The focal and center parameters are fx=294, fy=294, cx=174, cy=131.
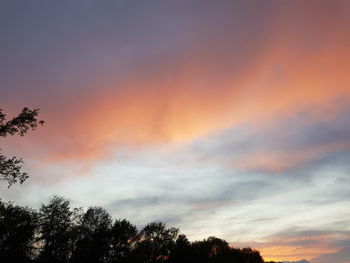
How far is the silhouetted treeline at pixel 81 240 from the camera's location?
82.4 m

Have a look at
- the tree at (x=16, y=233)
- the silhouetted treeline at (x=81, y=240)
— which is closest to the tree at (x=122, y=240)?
the silhouetted treeline at (x=81, y=240)

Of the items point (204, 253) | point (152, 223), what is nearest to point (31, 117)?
point (152, 223)

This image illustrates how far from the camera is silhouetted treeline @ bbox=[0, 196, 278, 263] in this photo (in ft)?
270

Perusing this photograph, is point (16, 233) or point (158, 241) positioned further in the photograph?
point (158, 241)

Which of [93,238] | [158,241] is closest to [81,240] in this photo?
[93,238]

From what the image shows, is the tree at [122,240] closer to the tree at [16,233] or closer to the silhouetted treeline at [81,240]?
the silhouetted treeline at [81,240]

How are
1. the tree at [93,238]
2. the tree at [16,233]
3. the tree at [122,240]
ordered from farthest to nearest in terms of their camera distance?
the tree at [122,240]
the tree at [93,238]
the tree at [16,233]

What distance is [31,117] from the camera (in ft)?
92.8

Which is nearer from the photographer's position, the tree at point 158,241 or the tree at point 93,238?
the tree at point 93,238

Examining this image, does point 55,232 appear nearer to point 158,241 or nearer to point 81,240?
point 81,240

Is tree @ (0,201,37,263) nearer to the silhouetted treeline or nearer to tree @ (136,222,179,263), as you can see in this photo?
the silhouetted treeline

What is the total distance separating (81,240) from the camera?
95.5 meters

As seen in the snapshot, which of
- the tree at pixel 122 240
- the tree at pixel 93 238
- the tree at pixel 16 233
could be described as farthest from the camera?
the tree at pixel 122 240

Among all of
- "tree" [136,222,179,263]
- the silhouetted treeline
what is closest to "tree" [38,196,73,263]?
the silhouetted treeline
